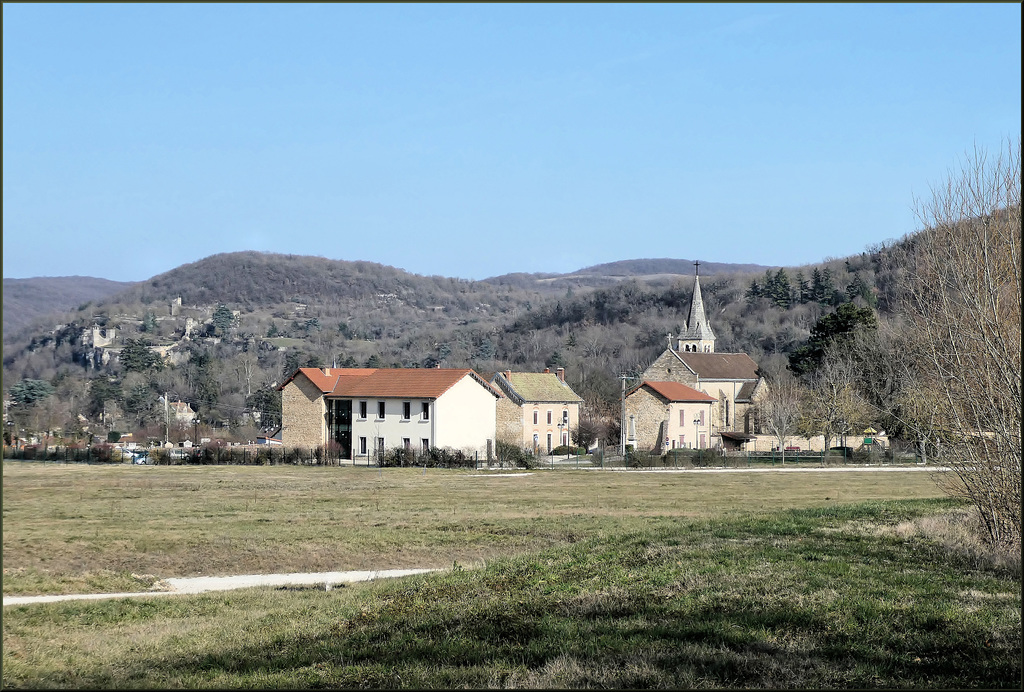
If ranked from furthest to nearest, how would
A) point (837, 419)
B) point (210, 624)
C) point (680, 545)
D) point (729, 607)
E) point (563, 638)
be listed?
point (837, 419)
point (680, 545)
point (210, 624)
point (729, 607)
point (563, 638)

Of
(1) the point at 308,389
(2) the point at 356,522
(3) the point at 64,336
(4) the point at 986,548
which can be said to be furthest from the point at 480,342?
(4) the point at 986,548

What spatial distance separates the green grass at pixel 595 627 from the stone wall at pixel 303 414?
49933 mm

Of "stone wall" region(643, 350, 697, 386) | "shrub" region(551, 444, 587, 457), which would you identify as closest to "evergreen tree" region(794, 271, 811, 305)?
"stone wall" region(643, 350, 697, 386)

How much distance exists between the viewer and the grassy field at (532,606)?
851cm

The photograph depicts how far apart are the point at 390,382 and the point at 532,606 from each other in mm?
52663

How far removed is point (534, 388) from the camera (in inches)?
2822

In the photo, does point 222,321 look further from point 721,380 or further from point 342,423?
point 342,423

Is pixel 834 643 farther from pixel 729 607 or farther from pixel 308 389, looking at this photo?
pixel 308 389

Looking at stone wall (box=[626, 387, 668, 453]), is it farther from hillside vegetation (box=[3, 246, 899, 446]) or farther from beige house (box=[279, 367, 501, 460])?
hillside vegetation (box=[3, 246, 899, 446])

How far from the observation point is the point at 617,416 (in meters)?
83.2

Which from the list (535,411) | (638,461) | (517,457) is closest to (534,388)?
(535,411)

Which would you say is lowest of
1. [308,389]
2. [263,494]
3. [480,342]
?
[263,494]

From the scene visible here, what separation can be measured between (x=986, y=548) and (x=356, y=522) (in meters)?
16.0

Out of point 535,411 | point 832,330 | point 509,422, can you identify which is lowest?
point 509,422
